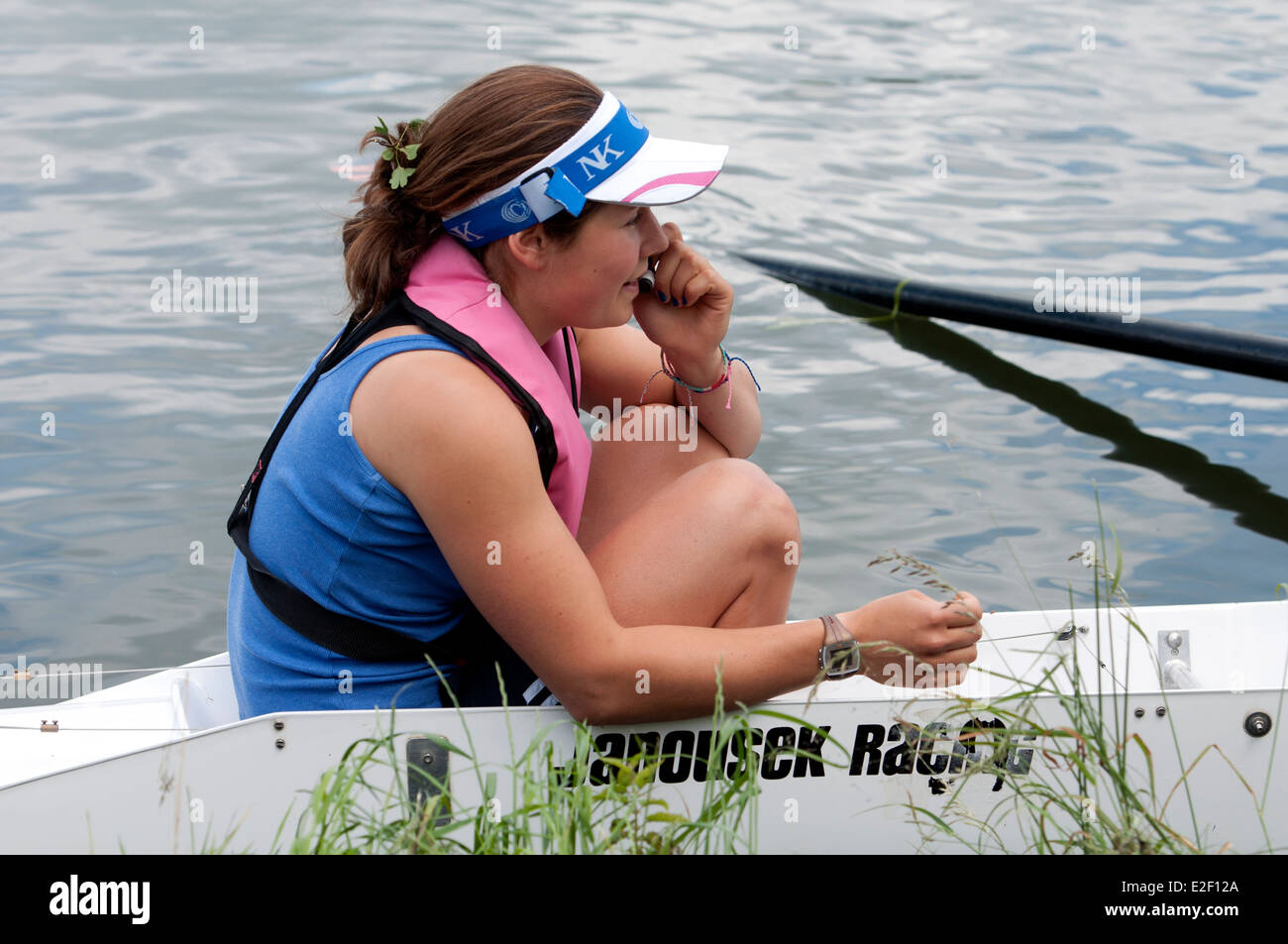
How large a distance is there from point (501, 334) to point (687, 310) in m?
0.70

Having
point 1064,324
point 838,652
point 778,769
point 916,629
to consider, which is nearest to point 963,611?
point 916,629

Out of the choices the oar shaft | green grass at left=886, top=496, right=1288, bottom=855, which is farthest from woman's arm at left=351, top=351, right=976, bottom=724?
the oar shaft

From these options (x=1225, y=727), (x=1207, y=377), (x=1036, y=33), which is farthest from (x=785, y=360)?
(x=1036, y=33)

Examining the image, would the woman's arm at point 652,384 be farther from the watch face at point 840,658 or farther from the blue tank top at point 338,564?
the blue tank top at point 338,564

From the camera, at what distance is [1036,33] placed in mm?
10914

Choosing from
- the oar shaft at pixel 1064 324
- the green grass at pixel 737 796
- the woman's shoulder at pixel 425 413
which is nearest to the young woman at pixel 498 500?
the woman's shoulder at pixel 425 413

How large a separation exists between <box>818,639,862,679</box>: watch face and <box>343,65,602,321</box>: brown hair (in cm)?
92

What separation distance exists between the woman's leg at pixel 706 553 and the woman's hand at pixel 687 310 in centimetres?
33

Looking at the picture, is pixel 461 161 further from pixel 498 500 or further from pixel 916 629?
pixel 916 629

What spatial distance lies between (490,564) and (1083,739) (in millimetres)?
1062

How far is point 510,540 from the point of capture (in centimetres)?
230

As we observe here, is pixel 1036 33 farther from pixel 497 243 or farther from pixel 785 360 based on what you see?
pixel 497 243

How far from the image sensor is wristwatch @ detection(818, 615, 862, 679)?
2521mm

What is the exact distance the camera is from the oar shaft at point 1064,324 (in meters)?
5.53
